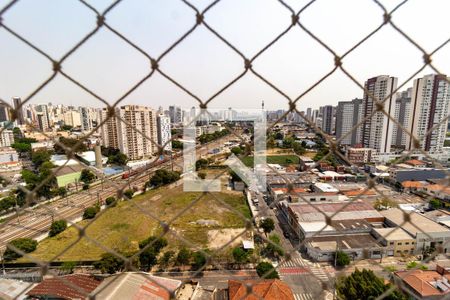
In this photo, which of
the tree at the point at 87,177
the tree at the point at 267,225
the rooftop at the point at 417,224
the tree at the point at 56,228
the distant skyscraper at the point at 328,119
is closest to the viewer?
the rooftop at the point at 417,224

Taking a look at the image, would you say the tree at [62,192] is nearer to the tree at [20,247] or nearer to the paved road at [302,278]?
the tree at [20,247]

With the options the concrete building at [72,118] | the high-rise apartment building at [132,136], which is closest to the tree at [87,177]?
the high-rise apartment building at [132,136]

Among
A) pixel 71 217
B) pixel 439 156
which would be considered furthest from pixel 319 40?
pixel 439 156

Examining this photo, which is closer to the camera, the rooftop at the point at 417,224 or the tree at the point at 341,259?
the tree at the point at 341,259

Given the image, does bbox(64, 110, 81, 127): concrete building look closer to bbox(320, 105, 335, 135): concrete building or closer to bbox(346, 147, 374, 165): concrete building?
bbox(320, 105, 335, 135): concrete building

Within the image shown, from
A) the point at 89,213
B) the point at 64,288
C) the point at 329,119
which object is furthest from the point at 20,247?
the point at 329,119

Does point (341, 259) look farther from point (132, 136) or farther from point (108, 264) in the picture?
point (132, 136)

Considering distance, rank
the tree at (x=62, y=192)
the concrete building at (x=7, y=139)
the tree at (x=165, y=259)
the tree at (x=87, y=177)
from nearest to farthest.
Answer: the tree at (x=165, y=259) → the tree at (x=62, y=192) → the tree at (x=87, y=177) → the concrete building at (x=7, y=139)

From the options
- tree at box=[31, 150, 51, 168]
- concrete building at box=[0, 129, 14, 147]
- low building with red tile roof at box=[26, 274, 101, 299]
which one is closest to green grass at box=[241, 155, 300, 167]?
tree at box=[31, 150, 51, 168]
